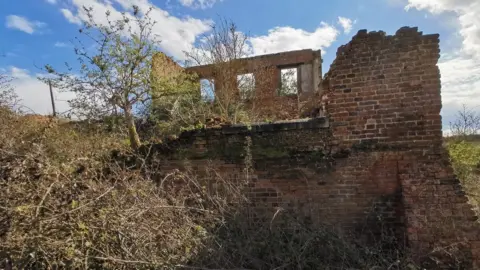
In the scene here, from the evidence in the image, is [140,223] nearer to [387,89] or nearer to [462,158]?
[387,89]

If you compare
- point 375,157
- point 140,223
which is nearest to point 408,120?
point 375,157

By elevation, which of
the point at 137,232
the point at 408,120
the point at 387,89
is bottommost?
the point at 137,232

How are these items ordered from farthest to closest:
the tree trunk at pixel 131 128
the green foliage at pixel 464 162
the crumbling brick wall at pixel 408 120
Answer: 1. the tree trunk at pixel 131 128
2. the green foliage at pixel 464 162
3. the crumbling brick wall at pixel 408 120

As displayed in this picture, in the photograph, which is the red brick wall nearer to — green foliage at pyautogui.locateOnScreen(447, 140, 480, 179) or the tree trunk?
green foliage at pyautogui.locateOnScreen(447, 140, 480, 179)

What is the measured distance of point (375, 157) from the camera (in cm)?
454

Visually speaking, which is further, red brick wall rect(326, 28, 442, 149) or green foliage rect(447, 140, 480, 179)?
green foliage rect(447, 140, 480, 179)

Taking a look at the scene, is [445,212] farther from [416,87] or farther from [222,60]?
[222,60]

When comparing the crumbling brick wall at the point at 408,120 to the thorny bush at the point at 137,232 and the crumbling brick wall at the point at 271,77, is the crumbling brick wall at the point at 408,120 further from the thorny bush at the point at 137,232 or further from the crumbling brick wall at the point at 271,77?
the crumbling brick wall at the point at 271,77

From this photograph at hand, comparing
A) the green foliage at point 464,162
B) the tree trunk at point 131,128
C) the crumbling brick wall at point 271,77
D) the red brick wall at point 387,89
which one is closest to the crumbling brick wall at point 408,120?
the red brick wall at point 387,89

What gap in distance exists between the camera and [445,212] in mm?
4156

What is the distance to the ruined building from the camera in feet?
13.7

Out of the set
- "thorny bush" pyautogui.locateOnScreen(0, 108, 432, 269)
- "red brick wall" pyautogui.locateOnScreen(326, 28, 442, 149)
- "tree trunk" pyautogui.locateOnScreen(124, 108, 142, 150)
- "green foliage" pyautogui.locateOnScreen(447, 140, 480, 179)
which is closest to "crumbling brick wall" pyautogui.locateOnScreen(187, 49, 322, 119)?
"tree trunk" pyautogui.locateOnScreen(124, 108, 142, 150)

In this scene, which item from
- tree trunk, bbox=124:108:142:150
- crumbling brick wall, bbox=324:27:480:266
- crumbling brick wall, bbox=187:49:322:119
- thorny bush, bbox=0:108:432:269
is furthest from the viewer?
crumbling brick wall, bbox=187:49:322:119

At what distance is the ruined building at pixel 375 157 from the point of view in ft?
13.7
